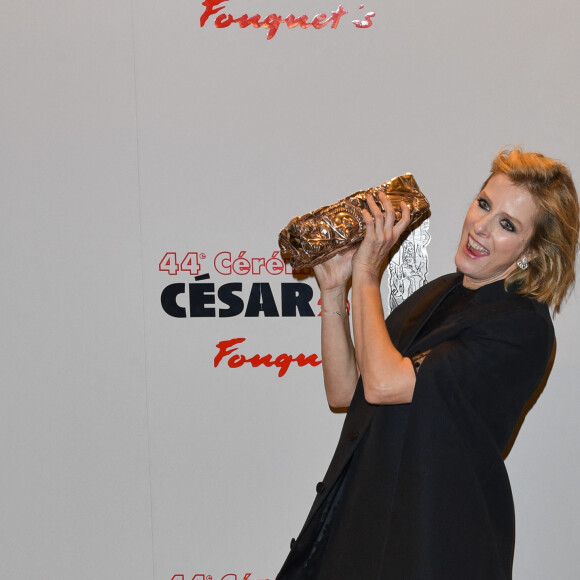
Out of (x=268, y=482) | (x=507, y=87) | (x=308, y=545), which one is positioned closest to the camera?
(x=308, y=545)

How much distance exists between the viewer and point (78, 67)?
2.13m

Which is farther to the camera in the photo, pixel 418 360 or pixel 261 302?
pixel 261 302

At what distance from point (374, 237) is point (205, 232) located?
2.60 ft

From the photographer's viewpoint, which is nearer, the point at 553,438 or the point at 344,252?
the point at 344,252

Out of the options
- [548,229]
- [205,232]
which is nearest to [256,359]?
[205,232]

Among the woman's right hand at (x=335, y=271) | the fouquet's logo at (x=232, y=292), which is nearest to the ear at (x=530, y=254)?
the woman's right hand at (x=335, y=271)

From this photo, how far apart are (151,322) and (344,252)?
793 millimetres

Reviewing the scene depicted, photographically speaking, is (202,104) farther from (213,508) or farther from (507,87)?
(213,508)

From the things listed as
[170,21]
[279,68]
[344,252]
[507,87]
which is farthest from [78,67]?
[507,87]

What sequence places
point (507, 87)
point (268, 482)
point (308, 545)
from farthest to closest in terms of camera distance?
1. point (268, 482)
2. point (507, 87)
3. point (308, 545)

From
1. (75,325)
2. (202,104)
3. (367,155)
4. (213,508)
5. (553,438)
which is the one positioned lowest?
(213,508)

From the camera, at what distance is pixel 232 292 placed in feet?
7.08

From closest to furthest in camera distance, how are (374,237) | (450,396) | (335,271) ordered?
(450,396)
(374,237)
(335,271)

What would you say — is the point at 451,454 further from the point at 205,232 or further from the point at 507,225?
the point at 205,232
